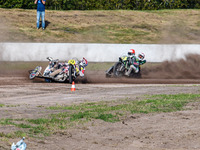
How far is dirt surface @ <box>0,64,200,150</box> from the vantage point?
745cm

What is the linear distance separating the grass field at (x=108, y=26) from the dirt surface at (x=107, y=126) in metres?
14.0

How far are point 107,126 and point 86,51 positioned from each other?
623 inches

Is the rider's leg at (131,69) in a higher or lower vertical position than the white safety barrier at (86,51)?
lower

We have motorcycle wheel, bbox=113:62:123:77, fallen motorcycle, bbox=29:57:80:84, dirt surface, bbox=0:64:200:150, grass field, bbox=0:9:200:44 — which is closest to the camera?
dirt surface, bbox=0:64:200:150

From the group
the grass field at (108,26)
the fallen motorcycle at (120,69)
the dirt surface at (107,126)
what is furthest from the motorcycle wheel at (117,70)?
the grass field at (108,26)

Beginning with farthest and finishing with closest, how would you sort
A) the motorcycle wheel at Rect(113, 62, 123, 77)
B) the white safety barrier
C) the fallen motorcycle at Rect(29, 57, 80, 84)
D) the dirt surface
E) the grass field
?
the grass field → the white safety barrier → the motorcycle wheel at Rect(113, 62, 123, 77) → the fallen motorcycle at Rect(29, 57, 80, 84) → the dirt surface

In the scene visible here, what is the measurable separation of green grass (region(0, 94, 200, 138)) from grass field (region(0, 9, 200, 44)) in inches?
608

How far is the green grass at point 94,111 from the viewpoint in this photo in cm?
826

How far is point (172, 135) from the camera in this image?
8.24 meters

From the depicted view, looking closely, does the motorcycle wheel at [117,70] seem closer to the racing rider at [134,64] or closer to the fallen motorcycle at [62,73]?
the racing rider at [134,64]

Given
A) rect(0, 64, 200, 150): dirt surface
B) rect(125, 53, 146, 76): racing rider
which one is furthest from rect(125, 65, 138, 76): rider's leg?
rect(0, 64, 200, 150): dirt surface

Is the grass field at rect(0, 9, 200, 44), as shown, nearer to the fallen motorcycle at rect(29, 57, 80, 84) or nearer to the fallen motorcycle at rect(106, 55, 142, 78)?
the fallen motorcycle at rect(106, 55, 142, 78)

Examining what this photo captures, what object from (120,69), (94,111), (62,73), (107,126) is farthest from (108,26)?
(107,126)

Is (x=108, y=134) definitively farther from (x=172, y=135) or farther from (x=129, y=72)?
(x=129, y=72)
